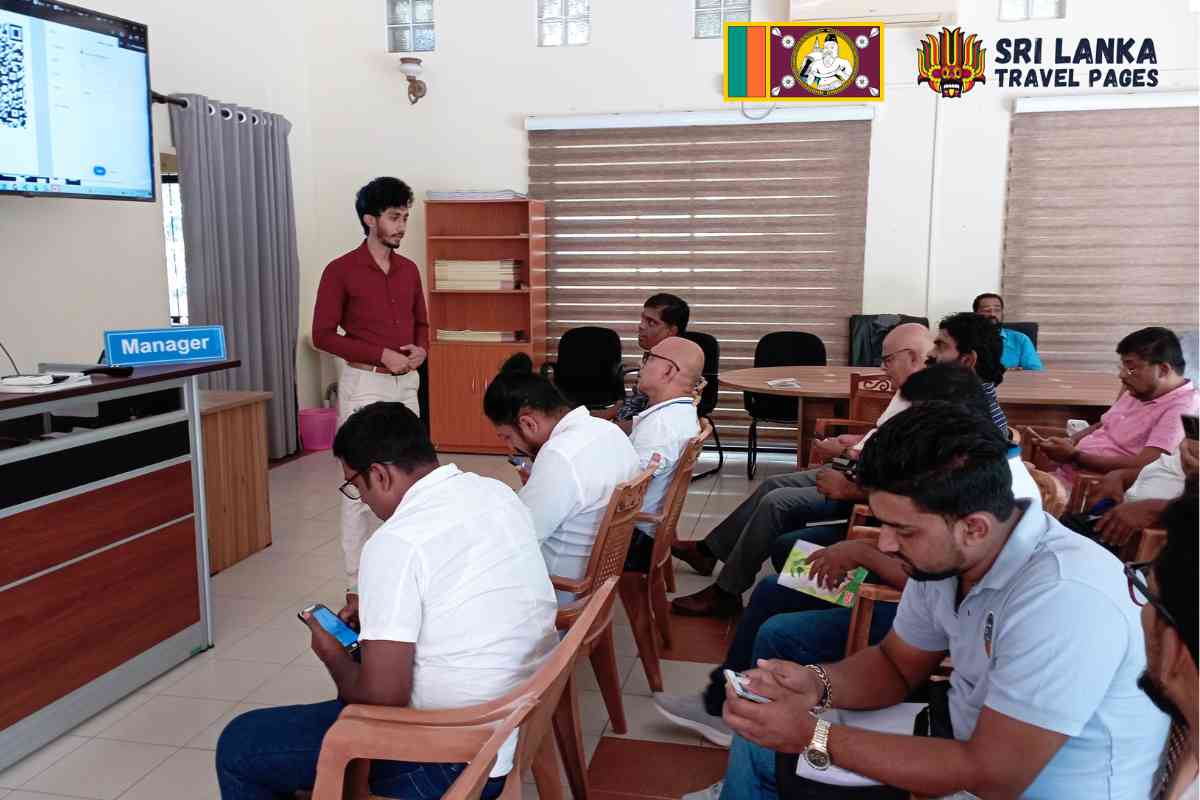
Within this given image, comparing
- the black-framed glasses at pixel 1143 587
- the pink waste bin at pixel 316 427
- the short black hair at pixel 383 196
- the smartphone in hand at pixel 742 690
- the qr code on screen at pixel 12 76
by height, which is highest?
the qr code on screen at pixel 12 76

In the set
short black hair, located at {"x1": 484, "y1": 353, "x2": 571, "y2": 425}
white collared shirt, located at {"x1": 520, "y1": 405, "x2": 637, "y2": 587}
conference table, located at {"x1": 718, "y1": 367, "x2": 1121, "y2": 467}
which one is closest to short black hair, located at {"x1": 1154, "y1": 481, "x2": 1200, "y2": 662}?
white collared shirt, located at {"x1": 520, "y1": 405, "x2": 637, "y2": 587}

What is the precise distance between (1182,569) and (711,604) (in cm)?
272

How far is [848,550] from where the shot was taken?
2.33 metres

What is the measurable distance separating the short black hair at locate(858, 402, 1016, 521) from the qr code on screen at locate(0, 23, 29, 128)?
11.6 feet

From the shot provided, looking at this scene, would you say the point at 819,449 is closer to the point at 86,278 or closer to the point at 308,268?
the point at 86,278

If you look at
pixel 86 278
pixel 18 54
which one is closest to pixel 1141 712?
pixel 18 54

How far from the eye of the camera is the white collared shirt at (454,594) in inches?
62.5

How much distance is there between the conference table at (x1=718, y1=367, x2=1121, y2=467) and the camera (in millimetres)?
Answer: 4387

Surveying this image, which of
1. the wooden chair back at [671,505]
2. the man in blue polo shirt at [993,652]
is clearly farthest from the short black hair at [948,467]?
the wooden chair back at [671,505]

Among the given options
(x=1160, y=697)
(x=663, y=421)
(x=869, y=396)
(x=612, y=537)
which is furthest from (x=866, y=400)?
(x=1160, y=697)

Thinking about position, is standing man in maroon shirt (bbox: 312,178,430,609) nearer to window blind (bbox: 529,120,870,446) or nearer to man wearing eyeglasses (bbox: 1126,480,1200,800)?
man wearing eyeglasses (bbox: 1126,480,1200,800)

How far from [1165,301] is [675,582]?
4319 mm

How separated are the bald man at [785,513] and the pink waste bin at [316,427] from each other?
3.74m

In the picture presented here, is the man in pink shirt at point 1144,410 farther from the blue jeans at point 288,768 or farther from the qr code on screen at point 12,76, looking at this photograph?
the qr code on screen at point 12,76
